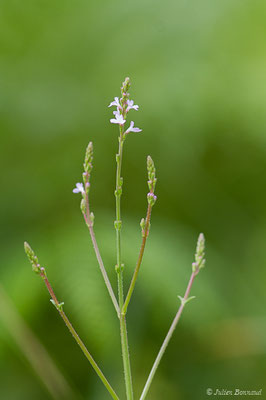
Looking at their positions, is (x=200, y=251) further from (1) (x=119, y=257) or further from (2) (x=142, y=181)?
(2) (x=142, y=181)

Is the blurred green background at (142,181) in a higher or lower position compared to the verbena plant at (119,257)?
higher

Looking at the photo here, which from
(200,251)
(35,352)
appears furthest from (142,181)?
(200,251)

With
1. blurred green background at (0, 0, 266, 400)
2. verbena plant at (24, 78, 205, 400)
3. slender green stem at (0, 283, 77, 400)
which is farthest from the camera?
blurred green background at (0, 0, 266, 400)

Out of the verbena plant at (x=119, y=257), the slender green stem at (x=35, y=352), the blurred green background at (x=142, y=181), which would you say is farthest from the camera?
the blurred green background at (x=142, y=181)

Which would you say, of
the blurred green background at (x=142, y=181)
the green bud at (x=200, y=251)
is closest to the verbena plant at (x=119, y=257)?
the green bud at (x=200, y=251)

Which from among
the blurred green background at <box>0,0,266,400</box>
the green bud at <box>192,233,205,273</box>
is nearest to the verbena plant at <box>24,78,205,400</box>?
the green bud at <box>192,233,205,273</box>

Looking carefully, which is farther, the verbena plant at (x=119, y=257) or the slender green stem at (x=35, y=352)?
the slender green stem at (x=35, y=352)

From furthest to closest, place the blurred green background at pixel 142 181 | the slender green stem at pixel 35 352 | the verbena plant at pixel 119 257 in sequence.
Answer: the blurred green background at pixel 142 181 < the slender green stem at pixel 35 352 < the verbena plant at pixel 119 257

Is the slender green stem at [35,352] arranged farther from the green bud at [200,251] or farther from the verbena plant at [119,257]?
Answer: the green bud at [200,251]

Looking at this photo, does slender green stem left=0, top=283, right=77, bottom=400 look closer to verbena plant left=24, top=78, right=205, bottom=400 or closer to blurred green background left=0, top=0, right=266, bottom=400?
blurred green background left=0, top=0, right=266, bottom=400

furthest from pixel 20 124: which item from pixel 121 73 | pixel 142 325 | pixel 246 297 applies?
pixel 246 297

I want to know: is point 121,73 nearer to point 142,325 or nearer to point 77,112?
point 77,112
